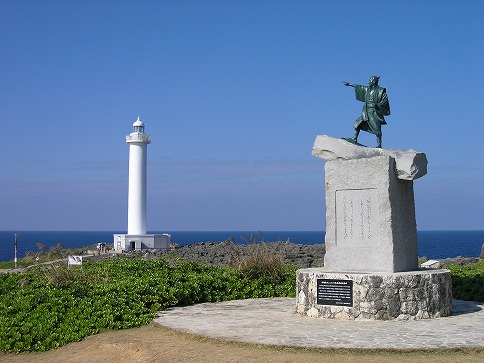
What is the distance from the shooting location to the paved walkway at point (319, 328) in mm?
8391

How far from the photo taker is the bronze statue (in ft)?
37.5

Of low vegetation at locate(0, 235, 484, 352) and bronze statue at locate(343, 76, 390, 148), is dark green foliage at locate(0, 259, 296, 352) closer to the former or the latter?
low vegetation at locate(0, 235, 484, 352)

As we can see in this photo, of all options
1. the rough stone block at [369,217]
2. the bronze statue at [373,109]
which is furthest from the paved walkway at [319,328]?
the bronze statue at [373,109]

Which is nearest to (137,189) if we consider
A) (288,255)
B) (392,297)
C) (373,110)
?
(288,255)

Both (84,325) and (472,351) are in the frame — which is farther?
(84,325)

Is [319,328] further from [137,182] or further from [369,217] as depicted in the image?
[137,182]

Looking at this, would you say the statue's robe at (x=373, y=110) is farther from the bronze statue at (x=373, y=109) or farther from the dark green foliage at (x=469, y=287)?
the dark green foliage at (x=469, y=287)

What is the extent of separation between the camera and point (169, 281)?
12.7 meters

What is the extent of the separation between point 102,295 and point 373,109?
19.9 feet

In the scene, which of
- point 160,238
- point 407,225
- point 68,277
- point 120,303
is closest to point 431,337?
point 407,225

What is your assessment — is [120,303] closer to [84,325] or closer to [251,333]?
[84,325]

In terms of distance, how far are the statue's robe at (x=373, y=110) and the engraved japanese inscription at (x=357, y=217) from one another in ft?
4.25

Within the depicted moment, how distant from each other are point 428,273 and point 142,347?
4902 millimetres

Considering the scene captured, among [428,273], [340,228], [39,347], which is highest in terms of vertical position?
[340,228]
